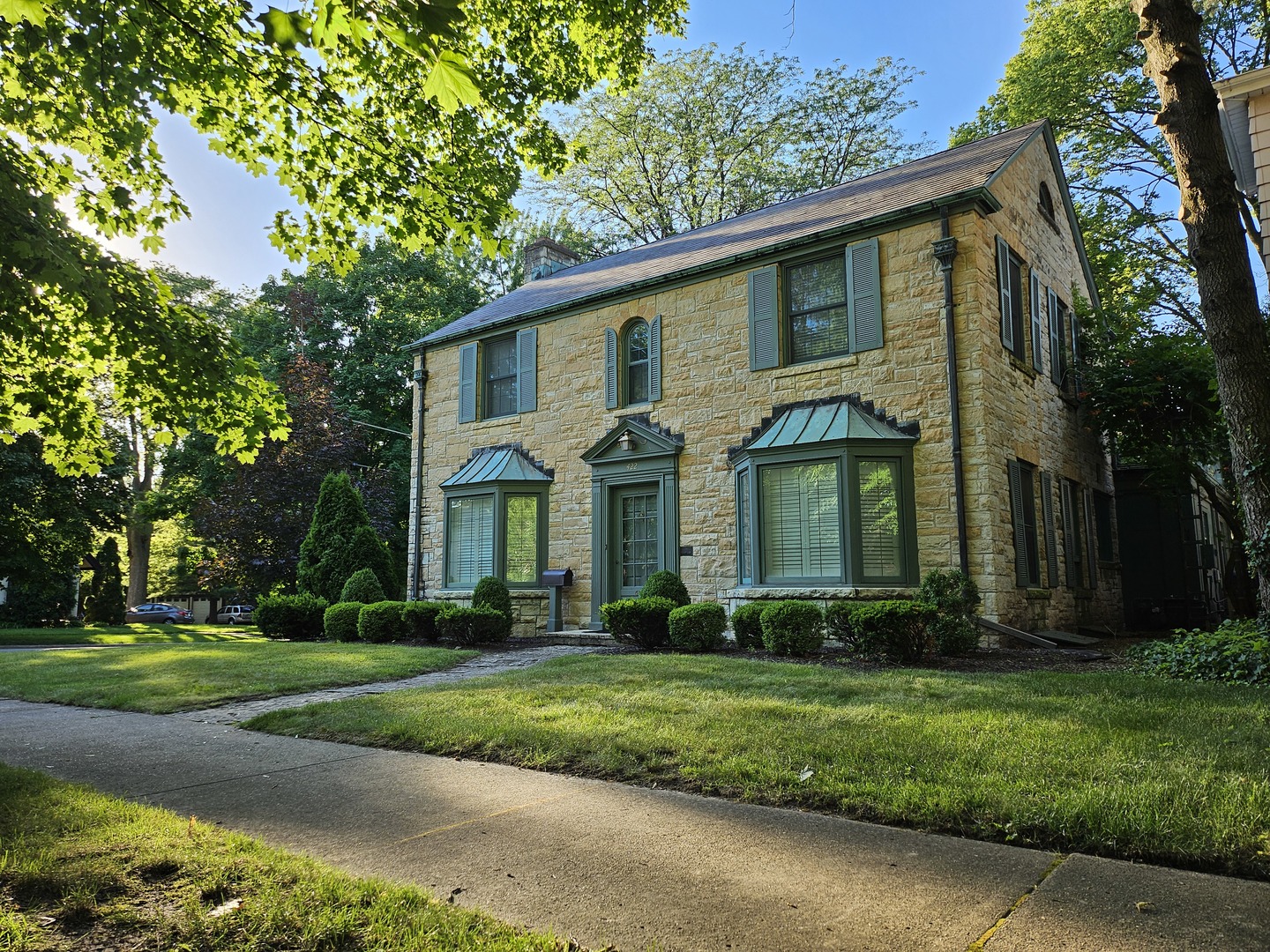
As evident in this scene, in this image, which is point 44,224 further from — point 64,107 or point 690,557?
point 690,557

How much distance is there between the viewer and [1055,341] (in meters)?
14.2

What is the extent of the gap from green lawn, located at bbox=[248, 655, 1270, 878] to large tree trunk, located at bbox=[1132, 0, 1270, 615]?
2460mm

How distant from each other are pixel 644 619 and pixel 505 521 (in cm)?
478

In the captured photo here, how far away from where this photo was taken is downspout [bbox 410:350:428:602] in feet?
52.9

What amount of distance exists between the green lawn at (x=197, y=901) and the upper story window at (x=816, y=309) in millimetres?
10074

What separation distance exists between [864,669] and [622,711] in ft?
10.7

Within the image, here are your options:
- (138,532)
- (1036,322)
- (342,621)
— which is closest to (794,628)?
(1036,322)

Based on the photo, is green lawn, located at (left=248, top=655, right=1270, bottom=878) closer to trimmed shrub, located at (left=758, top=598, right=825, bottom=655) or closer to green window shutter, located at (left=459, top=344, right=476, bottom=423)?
trimmed shrub, located at (left=758, top=598, right=825, bottom=655)

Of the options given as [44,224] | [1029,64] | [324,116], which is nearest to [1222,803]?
[44,224]

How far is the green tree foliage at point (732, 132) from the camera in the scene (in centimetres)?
2664

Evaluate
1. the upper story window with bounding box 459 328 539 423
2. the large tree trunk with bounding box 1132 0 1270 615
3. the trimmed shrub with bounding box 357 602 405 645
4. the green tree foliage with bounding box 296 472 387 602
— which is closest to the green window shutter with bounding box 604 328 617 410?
the upper story window with bounding box 459 328 539 423

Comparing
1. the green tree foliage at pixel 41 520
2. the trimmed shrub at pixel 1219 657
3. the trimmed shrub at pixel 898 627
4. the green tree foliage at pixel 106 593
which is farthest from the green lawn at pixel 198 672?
the green tree foliage at pixel 106 593

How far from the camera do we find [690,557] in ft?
41.1

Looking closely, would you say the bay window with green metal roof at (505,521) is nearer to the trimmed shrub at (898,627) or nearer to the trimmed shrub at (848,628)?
the trimmed shrub at (848,628)
